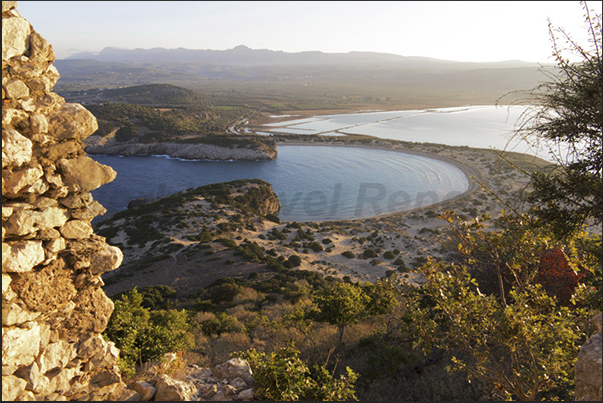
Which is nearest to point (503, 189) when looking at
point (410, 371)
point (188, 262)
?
point (188, 262)

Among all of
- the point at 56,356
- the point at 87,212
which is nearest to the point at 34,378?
the point at 56,356

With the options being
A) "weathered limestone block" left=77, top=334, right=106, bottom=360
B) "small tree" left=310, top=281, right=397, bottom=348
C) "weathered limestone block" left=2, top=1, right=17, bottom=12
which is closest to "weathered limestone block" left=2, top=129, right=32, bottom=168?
"weathered limestone block" left=2, top=1, right=17, bottom=12

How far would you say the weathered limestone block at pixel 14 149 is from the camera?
4.20 m

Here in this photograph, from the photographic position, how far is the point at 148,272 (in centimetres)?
2392

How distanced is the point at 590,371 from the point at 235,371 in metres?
5.12

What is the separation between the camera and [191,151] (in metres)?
71.4

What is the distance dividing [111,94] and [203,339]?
451 ft

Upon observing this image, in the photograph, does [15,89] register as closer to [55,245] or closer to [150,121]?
[55,245]

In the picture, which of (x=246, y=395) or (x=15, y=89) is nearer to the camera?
(x=15, y=89)

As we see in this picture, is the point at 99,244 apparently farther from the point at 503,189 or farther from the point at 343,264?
the point at 503,189

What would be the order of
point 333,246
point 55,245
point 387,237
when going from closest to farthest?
1. point 55,245
2. point 333,246
3. point 387,237

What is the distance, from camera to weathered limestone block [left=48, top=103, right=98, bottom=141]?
4.86 metres

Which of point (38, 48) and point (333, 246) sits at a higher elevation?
point (38, 48)

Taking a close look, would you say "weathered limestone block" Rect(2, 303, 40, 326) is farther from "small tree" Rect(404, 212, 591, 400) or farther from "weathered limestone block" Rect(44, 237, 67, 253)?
"small tree" Rect(404, 212, 591, 400)
